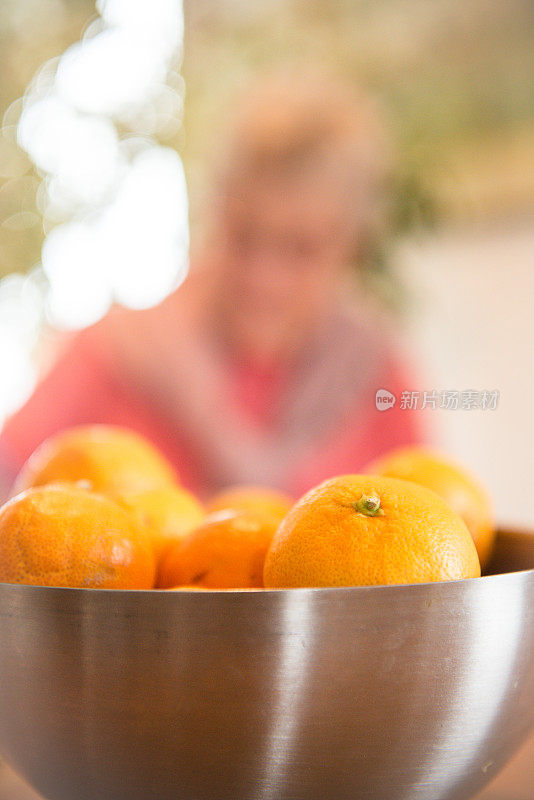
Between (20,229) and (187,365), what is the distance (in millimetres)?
1438

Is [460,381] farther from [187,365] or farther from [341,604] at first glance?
[341,604]

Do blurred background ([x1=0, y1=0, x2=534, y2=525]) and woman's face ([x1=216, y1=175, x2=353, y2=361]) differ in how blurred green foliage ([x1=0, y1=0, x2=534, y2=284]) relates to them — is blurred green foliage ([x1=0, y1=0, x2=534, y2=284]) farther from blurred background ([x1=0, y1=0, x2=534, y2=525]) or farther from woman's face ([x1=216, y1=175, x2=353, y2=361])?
woman's face ([x1=216, y1=175, x2=353, y2=361])

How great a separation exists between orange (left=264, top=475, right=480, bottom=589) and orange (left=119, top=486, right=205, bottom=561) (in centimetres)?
11

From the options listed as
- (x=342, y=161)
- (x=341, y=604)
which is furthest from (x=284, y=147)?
(x=341, y=604)

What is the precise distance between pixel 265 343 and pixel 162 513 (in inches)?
56.0

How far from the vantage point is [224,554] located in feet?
1.17

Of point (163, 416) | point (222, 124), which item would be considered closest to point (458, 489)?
point (163, 416)

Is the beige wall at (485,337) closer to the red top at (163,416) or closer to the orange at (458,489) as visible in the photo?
the red top at (163,416)

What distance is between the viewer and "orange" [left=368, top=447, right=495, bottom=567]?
0.41 m

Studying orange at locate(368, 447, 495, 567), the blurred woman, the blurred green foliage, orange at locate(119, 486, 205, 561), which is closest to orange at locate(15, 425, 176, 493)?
orange at locate(119, 486, 205, 561)

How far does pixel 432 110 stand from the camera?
2717 mm

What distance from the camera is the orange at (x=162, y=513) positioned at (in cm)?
42

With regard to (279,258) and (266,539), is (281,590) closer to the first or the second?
(266,539)

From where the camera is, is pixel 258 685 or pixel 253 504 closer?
pixel 258 685
